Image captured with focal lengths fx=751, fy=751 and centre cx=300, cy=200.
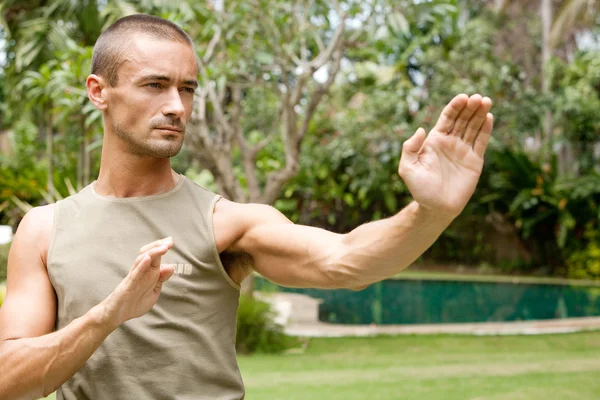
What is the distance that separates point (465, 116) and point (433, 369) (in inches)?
213

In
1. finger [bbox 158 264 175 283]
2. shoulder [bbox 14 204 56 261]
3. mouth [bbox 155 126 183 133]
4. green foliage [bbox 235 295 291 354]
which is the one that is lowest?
green foliage [bbox 235 295 291 354]

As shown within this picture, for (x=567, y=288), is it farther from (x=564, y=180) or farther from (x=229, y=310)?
(x=229, y=310)

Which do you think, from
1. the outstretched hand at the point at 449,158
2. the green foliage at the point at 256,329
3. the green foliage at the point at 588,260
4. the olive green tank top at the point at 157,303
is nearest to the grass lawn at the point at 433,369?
the green foliage at the point at 256,329

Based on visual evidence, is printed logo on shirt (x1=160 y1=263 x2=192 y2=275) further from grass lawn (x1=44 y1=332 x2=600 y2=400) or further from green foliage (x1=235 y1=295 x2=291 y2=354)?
green foliage (x1=235 y1=295 x2=291 y2=354)

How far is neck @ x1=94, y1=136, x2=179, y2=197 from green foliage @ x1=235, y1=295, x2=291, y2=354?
609cm

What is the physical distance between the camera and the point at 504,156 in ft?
51.3

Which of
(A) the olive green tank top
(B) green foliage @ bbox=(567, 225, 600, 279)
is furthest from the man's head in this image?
(B) green foliage @ bbox=(567, 225, 600, 279)

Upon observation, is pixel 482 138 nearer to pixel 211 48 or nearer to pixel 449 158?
pixel 449 158

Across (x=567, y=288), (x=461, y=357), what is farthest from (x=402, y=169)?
(x=567, y=288)

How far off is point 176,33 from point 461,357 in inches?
258

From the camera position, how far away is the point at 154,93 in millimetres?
1737

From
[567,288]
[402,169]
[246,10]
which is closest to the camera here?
[402,169]

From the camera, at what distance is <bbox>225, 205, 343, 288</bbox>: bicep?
160 centimetres

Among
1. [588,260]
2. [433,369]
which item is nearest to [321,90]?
[433,369]
